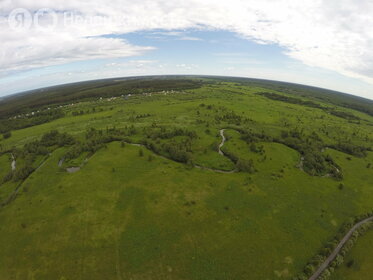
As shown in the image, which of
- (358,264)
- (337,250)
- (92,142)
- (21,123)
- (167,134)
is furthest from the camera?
(21,123)

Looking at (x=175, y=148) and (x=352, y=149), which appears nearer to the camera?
(x=175, y=148)

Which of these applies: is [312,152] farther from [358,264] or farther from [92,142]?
[92,142]

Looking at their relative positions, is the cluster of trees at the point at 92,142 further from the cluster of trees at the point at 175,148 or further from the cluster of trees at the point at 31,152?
the cluster of trees at the point at 175,148

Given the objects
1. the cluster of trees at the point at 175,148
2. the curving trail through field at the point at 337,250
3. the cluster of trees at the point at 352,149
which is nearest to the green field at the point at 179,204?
the cluster of trees at the point at 175,148

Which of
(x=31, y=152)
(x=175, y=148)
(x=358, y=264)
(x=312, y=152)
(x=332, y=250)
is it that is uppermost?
(x=175, y=148)

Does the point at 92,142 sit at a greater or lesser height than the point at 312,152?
lesser

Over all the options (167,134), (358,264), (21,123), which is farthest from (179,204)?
(21,123)

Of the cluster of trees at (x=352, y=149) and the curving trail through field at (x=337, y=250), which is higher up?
the cluster of trees at (x=352, y=149)

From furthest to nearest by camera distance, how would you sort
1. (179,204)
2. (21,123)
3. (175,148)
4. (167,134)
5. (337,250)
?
(21,123)
(167,134)
(175,148)
(179,204)
(337,250)
